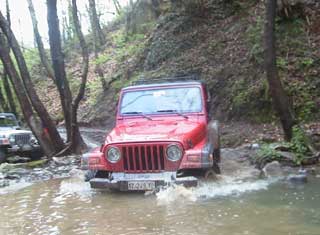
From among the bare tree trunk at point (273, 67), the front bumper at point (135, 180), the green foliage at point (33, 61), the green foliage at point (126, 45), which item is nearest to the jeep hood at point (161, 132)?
the front bumper at point (135, 180)

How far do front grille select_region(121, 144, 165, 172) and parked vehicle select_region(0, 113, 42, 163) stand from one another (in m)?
7.38

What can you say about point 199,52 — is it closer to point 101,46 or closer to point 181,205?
point 181,205

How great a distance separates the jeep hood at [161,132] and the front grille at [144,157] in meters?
0.13

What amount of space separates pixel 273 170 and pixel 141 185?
280cm

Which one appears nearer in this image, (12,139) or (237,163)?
(237,163)

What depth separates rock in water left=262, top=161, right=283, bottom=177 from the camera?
30.2ft

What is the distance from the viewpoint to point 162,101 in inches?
375

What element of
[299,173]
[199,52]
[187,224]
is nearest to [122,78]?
[199,52]

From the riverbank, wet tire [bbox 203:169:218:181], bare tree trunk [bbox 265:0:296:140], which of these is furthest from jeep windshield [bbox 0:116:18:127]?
wet tire [bbox 203:169:218:181]

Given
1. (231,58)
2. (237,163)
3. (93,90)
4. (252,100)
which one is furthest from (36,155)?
(93,90)

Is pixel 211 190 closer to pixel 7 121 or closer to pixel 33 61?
pixel 7 121

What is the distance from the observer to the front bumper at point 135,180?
773cm

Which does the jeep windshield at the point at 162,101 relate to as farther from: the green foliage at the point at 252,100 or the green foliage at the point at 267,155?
the green foliage at the point at 252,100

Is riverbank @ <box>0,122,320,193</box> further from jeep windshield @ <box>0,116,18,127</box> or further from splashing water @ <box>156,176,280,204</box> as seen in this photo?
jeep windshield @ <box>0,116,18,127</box>
